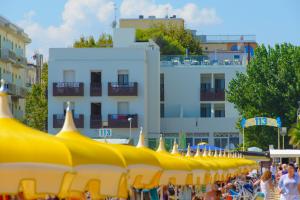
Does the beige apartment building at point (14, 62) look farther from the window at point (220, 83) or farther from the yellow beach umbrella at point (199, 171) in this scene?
the yellow beach umbrella at point (199, 171)

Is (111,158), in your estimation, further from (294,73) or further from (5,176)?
(294,73)

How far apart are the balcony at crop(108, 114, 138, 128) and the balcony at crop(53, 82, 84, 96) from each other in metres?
3.20

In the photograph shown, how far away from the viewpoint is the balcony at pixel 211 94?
7675cm

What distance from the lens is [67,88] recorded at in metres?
71.4

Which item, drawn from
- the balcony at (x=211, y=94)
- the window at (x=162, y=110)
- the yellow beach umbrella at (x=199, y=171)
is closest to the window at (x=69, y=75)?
the window at (x=162, y=110)

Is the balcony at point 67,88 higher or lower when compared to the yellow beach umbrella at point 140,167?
higher

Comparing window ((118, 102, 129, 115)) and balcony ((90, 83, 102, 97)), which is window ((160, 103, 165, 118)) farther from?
balcony ((90, 83, 102, 97))

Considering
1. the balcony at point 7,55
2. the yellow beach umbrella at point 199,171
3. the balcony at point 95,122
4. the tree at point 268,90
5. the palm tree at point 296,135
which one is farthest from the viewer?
the balcony at point 7,55

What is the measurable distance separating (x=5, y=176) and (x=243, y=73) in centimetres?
6469

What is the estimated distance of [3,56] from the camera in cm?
8069

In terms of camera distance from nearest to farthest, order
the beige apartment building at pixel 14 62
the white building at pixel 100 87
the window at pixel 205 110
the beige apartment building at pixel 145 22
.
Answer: the white building at pixel 100 87, the window at pixel 205 110, the beige apartment building at pixel 14 62, the beige apartment building at pixel 145 22

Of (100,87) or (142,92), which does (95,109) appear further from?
(142,92)

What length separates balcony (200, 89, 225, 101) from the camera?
76750 millimetres

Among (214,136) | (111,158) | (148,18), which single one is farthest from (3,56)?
(111,158)
